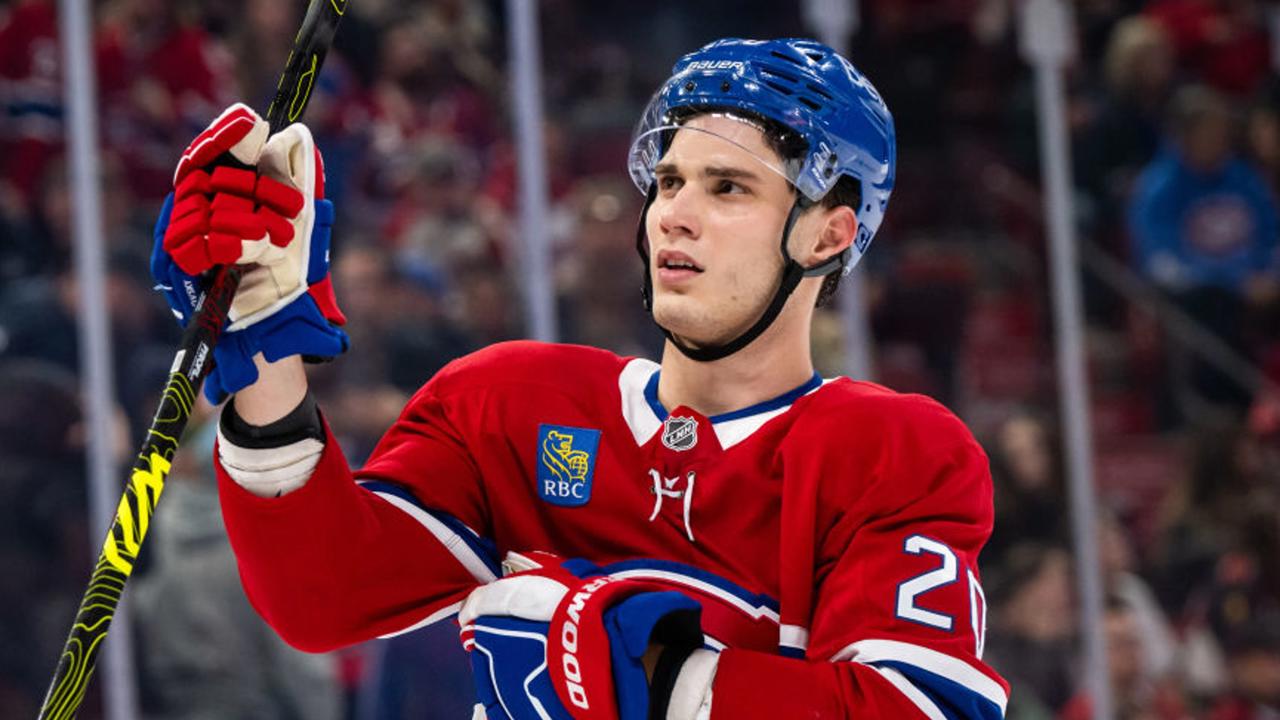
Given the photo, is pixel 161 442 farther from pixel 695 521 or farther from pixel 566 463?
pixel 695 521

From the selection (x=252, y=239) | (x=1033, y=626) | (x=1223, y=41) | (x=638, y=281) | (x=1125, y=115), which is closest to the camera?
(x=252, y=239)

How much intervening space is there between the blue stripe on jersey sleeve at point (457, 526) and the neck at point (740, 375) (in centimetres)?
23

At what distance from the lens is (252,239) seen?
1.59 m

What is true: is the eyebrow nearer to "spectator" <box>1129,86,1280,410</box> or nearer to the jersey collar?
the jersey collar

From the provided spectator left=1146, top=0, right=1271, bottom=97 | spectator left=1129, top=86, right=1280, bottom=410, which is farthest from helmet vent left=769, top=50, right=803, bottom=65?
spectator left=1146, top=0, right=1271, bottom=97

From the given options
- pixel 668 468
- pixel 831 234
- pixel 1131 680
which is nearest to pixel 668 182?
pixel 831 234

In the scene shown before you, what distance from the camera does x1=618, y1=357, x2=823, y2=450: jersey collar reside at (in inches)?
73.3

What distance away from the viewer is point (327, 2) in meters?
1.76

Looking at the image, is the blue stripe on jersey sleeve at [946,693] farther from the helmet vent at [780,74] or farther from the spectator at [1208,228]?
the spectator at [1208,228]

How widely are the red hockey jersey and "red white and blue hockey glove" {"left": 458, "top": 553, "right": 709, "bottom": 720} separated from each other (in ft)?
0.20

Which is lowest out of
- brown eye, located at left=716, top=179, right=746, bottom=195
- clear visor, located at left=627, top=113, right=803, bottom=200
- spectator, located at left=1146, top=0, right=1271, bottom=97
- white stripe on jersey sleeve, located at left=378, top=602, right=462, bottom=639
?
white stripe on jersey sleeve, located at left=378, top=602, right=462, bottom=639

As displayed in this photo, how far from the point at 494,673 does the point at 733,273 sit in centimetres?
45

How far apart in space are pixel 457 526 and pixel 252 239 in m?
0.41

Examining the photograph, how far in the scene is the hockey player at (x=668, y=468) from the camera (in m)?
1.62
